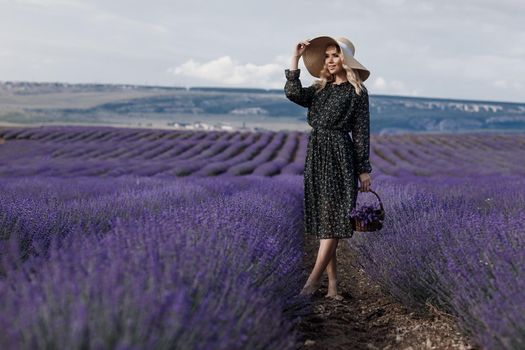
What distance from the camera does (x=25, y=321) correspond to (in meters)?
1.47

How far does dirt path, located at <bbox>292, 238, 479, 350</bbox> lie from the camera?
9.26 ft

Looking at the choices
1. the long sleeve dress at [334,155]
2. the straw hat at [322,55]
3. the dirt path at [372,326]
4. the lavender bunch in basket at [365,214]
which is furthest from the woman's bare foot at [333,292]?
the straw hat at [322,55]

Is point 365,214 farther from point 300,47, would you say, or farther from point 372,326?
point 300,47

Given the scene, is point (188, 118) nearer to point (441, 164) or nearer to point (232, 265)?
point (441, 164)

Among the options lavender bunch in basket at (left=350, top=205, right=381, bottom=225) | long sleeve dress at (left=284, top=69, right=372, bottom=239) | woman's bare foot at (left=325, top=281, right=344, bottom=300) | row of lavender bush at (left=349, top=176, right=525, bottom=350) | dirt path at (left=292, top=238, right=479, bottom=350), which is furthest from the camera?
woman's bare foot at (left=325, top=281, right=344, bottom=300)

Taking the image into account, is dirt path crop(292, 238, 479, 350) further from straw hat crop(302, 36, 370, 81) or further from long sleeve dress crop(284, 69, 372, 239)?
straw hat crop(302, 36, 370, 81)

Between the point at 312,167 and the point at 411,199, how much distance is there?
1.91m

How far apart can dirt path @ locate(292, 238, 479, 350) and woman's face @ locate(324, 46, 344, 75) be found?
1350mm

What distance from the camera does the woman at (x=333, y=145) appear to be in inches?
140

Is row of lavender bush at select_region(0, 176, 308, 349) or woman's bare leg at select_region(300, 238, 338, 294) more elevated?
row of lavender bush at select_region(0, 176, 308, 349)

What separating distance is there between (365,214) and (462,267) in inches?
33.1

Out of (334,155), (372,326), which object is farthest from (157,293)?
(334,155)

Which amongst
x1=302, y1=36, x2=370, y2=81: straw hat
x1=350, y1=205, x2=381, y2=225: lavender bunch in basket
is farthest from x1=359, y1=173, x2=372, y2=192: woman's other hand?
x1=302, y1=36, x2=370, y2=81: straw hat

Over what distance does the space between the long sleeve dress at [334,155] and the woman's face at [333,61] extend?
96 millimetres
